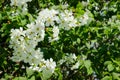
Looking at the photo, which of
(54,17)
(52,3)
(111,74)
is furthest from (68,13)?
(52,3)

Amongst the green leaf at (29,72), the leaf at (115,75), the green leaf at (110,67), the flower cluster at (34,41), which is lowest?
the leaf at (115,75)

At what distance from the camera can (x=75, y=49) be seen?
421 cm

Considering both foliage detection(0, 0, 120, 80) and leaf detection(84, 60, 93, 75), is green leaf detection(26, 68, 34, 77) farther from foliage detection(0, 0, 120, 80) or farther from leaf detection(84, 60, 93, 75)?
leaf detection(84, 60, 93, 75)

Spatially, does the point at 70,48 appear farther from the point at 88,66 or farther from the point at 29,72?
the point at 29,72

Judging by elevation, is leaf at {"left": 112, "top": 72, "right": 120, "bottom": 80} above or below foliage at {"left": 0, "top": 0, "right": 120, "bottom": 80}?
below

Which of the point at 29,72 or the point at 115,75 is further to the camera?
the point at 115,75

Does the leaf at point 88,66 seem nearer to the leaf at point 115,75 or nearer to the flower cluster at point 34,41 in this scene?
the leaf at point 115,75

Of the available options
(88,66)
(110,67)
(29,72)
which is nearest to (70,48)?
(88,66)

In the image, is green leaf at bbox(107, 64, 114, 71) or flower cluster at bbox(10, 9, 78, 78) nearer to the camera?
flower cluster at bbox(10, 9, 78, 78)

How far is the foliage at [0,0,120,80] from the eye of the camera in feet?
12.1

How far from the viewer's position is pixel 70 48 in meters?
4.17

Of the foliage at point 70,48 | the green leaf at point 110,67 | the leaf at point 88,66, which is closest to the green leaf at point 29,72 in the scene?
the foliage at point 70,48

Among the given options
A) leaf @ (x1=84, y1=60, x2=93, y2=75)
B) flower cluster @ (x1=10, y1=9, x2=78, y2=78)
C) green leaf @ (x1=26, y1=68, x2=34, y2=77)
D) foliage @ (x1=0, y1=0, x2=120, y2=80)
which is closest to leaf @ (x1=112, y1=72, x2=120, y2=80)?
foliage @ (x1=0, y1=0, x2=120, y2=80)

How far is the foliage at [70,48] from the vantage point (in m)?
3.69
